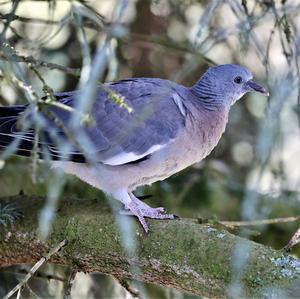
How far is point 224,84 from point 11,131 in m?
0.88

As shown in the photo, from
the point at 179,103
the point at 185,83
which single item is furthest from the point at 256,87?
the point at 185,83

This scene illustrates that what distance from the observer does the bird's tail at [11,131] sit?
2.38m

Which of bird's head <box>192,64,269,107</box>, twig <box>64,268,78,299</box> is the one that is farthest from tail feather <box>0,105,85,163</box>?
bird's head <box>192,64,269,107</box>

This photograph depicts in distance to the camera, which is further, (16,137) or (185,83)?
(185,83)

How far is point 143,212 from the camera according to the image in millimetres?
2455

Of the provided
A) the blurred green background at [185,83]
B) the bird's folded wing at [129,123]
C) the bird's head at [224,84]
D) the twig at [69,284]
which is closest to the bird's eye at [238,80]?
the bird's head at [224,84]

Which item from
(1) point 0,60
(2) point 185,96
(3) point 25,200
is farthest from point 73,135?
(2) point 185,96

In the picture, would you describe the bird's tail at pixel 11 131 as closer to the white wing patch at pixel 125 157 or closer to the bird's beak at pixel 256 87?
the white wing patch at pixel 125 157

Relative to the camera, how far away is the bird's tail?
238cm

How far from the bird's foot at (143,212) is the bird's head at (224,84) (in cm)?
51

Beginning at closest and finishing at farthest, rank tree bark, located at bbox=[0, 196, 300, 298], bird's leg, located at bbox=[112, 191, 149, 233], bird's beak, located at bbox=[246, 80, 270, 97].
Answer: tree bark, located at bbox=[0, 196, 300, 298] < bird's leg, located at bbox=[112, 191, 149, 233] < bird's beak, located at bbox=[246, 80, 270, 97]

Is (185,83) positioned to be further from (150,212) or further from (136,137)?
(150,212)

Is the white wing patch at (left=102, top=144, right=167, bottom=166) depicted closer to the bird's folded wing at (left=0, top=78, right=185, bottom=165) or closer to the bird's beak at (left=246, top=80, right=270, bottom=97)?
the bird's folded wing at (left=0, top=78, right=185, bottom=165)

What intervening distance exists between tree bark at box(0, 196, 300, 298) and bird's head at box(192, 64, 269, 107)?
2.32ft
